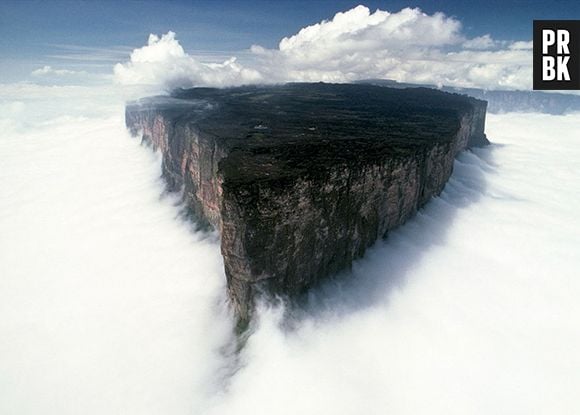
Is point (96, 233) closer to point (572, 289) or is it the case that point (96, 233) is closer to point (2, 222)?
point (2, 222)

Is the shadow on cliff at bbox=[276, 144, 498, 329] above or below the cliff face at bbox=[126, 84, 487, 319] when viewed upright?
below

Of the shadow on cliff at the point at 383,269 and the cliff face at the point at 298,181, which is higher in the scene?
the cliff face at the point at 298,181

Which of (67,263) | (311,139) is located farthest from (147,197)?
(311,139)

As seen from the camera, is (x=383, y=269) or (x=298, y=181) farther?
(x=383, y=269)

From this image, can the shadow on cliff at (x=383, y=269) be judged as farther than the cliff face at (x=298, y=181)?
Yes
